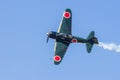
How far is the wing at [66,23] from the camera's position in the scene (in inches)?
4980

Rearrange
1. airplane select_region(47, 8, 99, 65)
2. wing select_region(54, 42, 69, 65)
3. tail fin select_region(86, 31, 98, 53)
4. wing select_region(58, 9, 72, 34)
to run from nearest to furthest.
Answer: wing select_region(54, 42, 69, 65)
airplane select_region(47, 8, 99, 65)
tail fin select_region(86, 31, 98, 53)
wing select_region(58, 9, 72, 34)

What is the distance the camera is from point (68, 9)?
13000cm

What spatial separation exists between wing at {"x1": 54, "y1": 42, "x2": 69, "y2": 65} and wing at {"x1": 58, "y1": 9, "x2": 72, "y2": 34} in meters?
3.62

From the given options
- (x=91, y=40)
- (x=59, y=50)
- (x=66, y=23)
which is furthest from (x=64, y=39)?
(x=91, y=40)

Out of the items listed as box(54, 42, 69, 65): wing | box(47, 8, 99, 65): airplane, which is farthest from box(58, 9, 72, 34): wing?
box(54, 42, 69, 65): wing

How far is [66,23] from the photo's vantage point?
127 meters

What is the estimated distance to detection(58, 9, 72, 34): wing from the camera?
12650 centimetres

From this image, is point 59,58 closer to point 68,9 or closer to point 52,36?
point 52,36

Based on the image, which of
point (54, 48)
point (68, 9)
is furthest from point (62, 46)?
point (68, 9)

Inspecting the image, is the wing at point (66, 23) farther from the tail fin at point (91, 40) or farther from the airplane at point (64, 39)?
the tail fin at point (91, 40)

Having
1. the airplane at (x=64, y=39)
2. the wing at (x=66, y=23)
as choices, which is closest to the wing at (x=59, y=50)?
the airplane at (x=64, y=39)

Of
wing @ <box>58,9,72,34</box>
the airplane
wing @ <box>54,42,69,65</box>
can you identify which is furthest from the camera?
wing @ <box>58,9,72,34</box>

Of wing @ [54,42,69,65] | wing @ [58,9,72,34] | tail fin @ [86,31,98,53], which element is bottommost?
wing @ [54,42,69,65]

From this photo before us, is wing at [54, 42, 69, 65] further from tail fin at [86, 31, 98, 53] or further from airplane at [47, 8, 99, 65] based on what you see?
tail fin at [86, 31, 98, 53]
